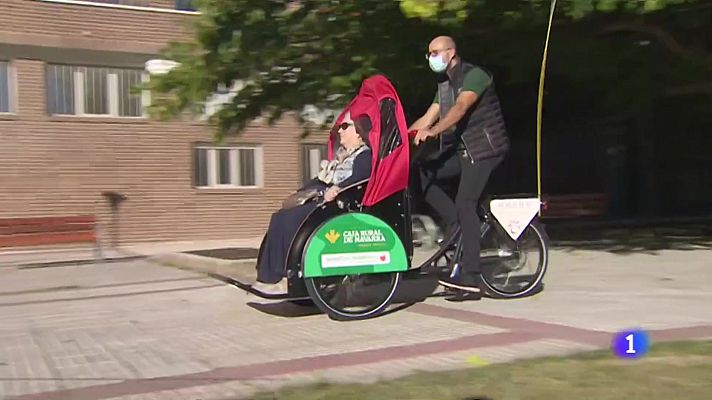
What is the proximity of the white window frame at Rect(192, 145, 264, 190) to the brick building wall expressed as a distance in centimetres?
13

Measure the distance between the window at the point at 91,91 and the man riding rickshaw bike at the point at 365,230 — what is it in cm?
1280

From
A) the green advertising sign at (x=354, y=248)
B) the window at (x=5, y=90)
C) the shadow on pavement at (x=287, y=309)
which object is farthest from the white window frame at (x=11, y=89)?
the green advertising sign at (x=354, y=248)

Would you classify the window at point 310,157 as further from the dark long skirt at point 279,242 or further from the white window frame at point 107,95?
the dark long skirt at point 279,242

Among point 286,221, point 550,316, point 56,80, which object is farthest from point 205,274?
point 56,80

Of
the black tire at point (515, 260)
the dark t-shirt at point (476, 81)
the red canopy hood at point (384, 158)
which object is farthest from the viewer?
the black tire at point (515, 260)

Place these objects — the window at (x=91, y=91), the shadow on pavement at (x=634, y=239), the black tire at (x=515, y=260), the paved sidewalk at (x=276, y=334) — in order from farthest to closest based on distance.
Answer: the window at (x=91, y=91)
the shadow on pavement at (x=634, y=239)
the black tire at (x=515, y=260)
the paved sidewalk at (x=276, y=334)

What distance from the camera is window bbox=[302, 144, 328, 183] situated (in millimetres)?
21312

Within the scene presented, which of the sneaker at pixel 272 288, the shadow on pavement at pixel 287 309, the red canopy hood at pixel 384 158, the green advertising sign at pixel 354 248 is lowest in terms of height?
the shadow on pavement at pixel 287 309

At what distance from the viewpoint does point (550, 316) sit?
22.7 ft

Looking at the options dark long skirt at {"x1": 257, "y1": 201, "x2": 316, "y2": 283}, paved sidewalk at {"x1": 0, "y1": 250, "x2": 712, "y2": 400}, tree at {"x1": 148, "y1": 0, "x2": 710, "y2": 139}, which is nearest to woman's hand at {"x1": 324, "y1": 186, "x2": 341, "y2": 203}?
dark long skirt at {"x1": 257, "y1": 201, "x2": 316, "y2": 283}

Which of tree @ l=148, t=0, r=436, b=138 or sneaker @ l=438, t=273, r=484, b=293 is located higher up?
tree @ l=148, t=0, r=436, b=138

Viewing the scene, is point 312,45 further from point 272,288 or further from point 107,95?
point 107,95

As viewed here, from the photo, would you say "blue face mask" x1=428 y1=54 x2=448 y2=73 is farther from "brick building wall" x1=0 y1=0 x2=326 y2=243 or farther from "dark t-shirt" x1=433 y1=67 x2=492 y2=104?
"brick building wall" x1=0 y1=0 x2=326 y2=243

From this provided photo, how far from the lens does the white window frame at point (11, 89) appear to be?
709 inches
